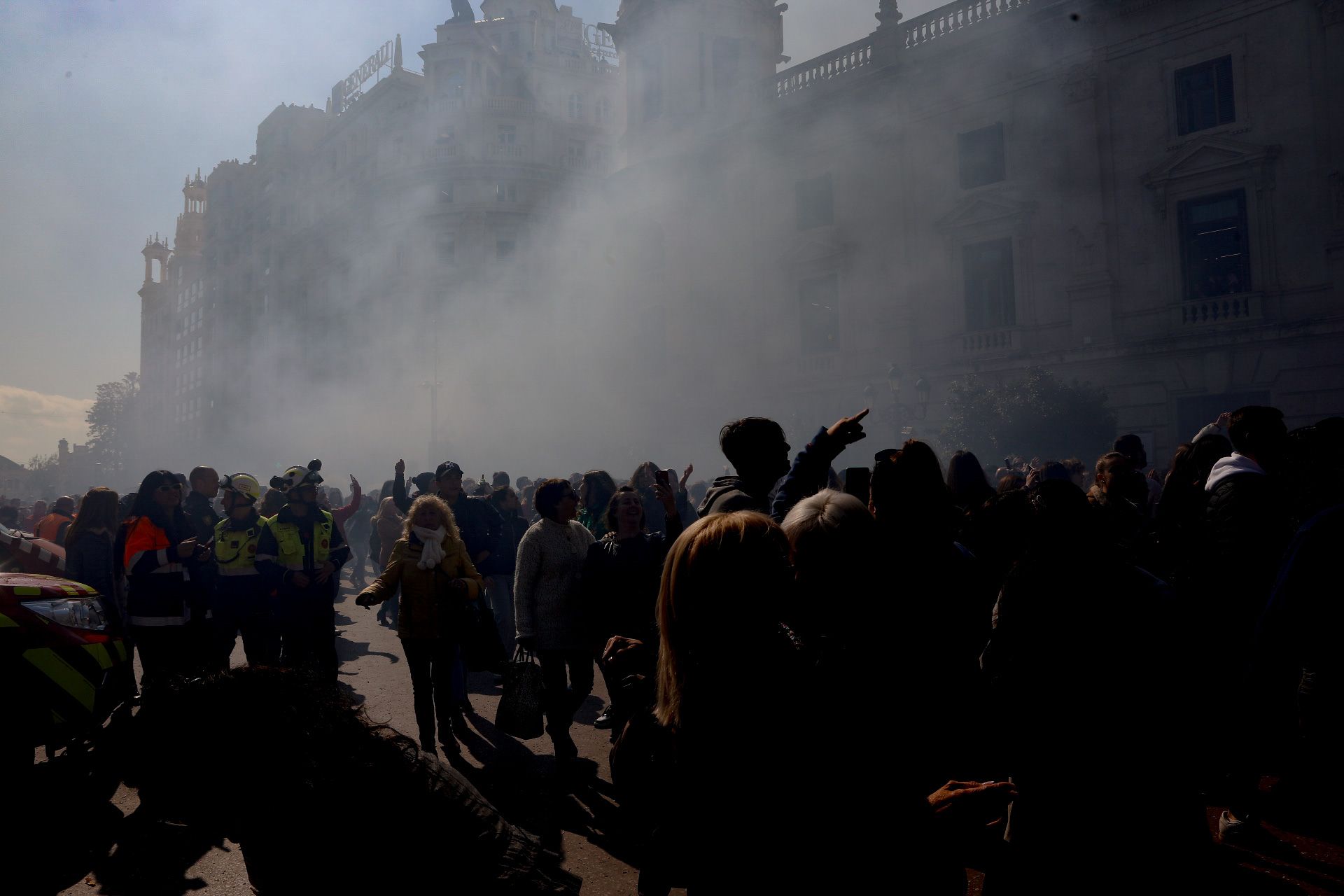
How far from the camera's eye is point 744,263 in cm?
2433

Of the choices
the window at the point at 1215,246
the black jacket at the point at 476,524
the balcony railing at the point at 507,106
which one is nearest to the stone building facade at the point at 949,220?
the window at the point at 1215,246

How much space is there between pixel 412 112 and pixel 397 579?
1698 inches

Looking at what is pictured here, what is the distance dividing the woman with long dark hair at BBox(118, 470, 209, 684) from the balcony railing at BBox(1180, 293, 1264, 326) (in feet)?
58.6

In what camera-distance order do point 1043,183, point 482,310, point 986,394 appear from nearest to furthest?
point 986,394, point 1043,183, point 482,310

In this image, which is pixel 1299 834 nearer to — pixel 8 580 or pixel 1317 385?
pixel 8 580

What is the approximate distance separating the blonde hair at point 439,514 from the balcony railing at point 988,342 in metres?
16.3

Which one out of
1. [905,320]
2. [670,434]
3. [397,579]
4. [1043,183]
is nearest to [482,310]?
[670,434]

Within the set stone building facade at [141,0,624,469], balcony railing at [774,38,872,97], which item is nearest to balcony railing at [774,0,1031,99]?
balcony railing at [774,38,872,97]

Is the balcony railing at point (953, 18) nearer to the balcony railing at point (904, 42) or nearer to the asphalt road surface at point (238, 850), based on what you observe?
the balcony railing at point (904, 42)

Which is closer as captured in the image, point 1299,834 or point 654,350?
point 1299,834

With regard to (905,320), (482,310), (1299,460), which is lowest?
(1299,460)

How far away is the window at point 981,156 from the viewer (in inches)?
752

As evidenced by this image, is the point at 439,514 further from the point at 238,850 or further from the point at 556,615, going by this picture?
the point at 238,850

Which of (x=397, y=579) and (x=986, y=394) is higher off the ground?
(x=986, y=394)
